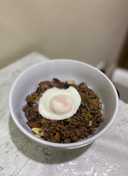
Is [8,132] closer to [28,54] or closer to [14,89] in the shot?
[14,89]

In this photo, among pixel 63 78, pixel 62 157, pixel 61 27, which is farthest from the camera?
pixel 61 27

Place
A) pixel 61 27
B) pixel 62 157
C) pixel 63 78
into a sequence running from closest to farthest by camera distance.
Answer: pixel 62 157 < pixel 63 78 < pixel 61 27

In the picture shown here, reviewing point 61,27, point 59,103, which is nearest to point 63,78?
point 59,103

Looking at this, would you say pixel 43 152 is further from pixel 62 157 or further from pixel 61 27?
pixel 61 27

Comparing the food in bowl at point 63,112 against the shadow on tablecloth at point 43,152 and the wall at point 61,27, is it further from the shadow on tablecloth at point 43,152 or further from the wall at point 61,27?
the wall at point 61,27

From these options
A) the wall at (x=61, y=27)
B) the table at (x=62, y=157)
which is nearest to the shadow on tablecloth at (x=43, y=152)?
the table at (x=62, y=157)

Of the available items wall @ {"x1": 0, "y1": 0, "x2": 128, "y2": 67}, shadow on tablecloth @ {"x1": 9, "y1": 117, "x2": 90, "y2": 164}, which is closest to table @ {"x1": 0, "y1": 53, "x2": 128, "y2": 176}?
shadow on tablecloth @ {"x1": 9, "y1": 117, "x2": 90, "y2": 164}
